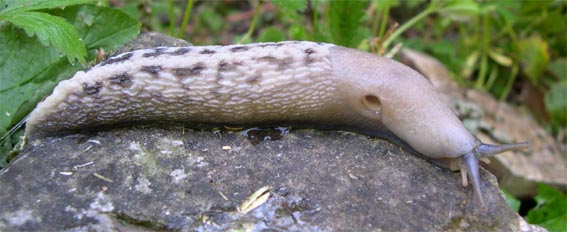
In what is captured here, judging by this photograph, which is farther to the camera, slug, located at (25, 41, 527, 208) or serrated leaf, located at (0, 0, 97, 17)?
serrated leaf, located at (0, 0, 97, 17)

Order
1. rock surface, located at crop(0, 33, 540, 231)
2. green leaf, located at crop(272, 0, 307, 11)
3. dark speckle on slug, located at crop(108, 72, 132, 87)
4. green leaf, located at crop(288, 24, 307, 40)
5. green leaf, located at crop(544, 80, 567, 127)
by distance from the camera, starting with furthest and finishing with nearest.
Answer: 1. green leaf, located at crop(544, 80, 567, 127)
2. green leaf, located at crop(288, 24, 307, 40)
3. green leaf, located at crop(272, 0, 307, 11)
4. dark speckle on slug, located at crop(108, 72, 132, 87)
5. rock surface, located at crop(0, 33, 540, 231)

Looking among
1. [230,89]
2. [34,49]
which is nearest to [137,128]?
[230,89]

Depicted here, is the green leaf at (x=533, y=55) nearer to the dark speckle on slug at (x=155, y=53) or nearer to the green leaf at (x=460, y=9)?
the green leaf at (x=460, y=9)

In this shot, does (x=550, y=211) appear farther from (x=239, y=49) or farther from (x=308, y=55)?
(x=239, y=49)

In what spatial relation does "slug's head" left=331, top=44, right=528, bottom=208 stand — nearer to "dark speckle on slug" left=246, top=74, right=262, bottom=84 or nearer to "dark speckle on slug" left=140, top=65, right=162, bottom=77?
"dark speckle on slug" left=246, top=74, right=262, bottom=84

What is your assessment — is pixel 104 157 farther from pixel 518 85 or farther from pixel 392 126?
pixel 518 85

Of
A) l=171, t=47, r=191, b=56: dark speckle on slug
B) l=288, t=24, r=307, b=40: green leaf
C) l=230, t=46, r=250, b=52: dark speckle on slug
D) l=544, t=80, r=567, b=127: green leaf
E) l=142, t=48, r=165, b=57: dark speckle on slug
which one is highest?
l=230, t=46, r=250, b=52: dark speckle on slug

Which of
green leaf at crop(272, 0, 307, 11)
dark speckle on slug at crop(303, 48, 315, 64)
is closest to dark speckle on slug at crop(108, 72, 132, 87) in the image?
dark speckle on slug at crop(303, 48, 315, 64)
